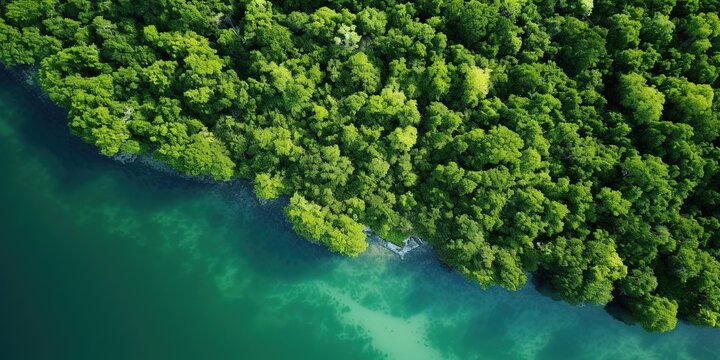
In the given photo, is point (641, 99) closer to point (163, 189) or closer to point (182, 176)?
point (182, 176)

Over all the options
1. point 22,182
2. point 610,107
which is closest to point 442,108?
point 610,107

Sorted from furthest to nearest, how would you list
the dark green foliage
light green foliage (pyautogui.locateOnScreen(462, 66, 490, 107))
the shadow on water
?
the shadow on water
light green foliage (pyautogui.locateOnScreen(462, 66, 490, 107))
the dark green foliage

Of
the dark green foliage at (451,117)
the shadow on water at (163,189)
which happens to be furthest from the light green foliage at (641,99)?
the shadow on water at (163,189)

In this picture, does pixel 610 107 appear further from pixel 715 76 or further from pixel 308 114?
pixel 308 114

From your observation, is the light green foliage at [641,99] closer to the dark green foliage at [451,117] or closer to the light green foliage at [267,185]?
the dark green foliage at [451,117]

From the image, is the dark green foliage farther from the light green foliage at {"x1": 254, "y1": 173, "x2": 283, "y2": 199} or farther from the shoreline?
the shoreline

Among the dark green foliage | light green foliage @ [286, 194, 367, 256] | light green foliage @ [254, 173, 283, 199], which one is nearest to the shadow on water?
the dark green foliage

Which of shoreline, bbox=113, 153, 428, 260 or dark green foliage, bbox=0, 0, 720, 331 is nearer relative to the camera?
dark green foliage, bbox=0, 0, 720, 331

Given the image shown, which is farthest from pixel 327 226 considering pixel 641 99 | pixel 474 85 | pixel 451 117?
pixel 641 99
